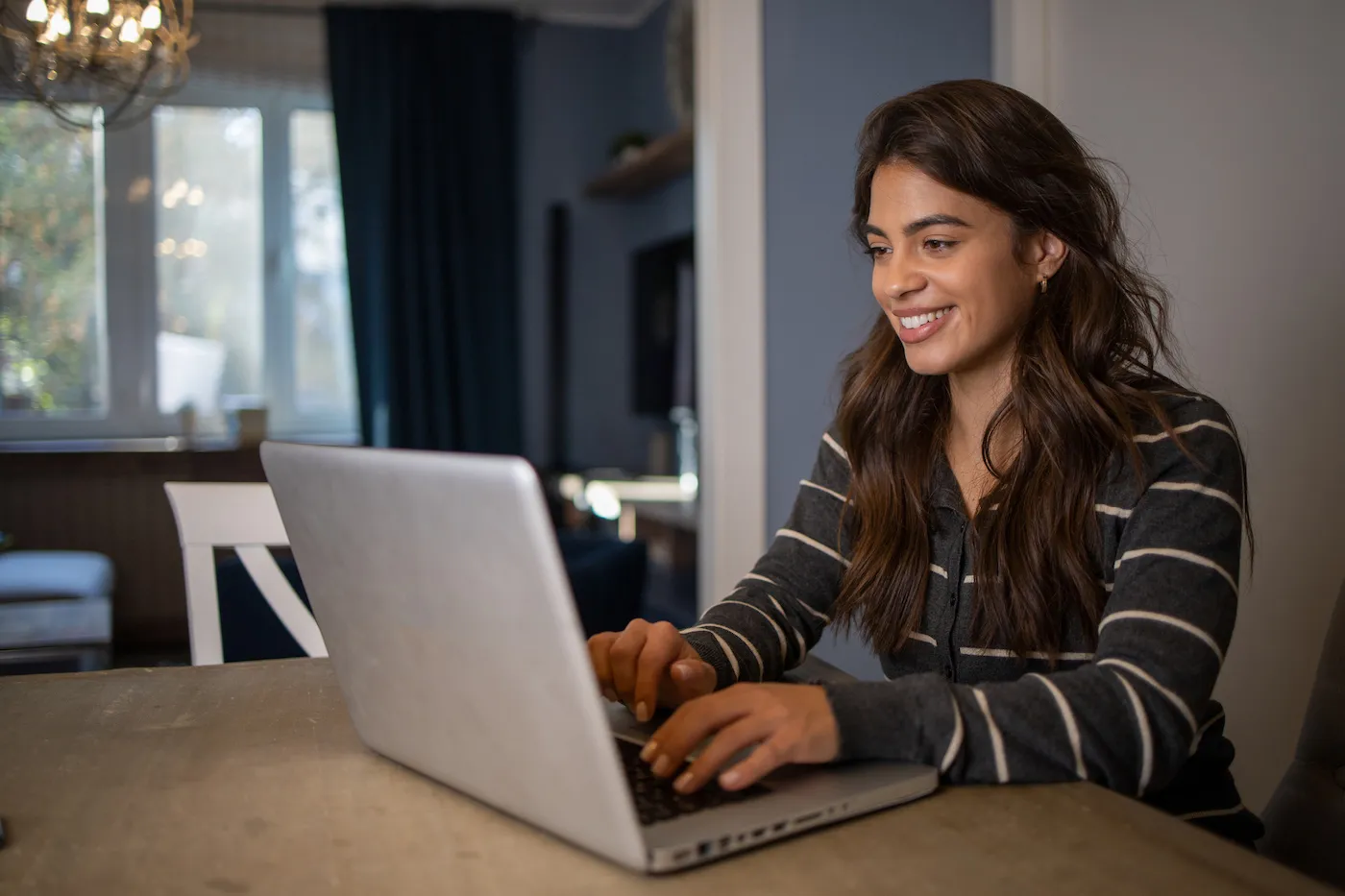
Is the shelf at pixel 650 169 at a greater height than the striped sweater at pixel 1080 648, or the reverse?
the shelf at pixel 650 169

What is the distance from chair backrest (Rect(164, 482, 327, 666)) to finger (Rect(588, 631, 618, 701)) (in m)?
0.67

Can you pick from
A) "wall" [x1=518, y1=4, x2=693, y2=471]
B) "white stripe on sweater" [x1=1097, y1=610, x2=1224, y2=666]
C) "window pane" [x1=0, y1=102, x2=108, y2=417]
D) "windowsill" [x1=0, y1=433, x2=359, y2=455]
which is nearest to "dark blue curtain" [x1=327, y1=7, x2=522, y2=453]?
"wall" [x1=518, y1=4, x2=693, y2=471]

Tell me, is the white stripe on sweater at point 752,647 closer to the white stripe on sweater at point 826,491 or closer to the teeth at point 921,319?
the white stripe on sweater at point 826,491

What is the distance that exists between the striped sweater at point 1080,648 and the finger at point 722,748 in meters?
0.06

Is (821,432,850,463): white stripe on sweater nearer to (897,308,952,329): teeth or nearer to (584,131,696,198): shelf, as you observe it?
(897,308,952,329): teeth

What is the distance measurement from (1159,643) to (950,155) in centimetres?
51

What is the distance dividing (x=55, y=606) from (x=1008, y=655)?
2.94 m

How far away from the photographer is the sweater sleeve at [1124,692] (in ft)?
2.61

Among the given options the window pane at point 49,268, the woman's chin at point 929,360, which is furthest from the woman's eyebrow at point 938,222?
the window pane at point 49,268

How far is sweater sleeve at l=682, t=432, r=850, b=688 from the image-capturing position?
3.56 ft

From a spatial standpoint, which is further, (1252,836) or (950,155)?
(950,155)

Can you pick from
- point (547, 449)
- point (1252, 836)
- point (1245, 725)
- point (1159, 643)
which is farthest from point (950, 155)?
point (547, 449)

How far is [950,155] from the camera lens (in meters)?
1.16

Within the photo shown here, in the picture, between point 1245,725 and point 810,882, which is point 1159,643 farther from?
point 1245,725
